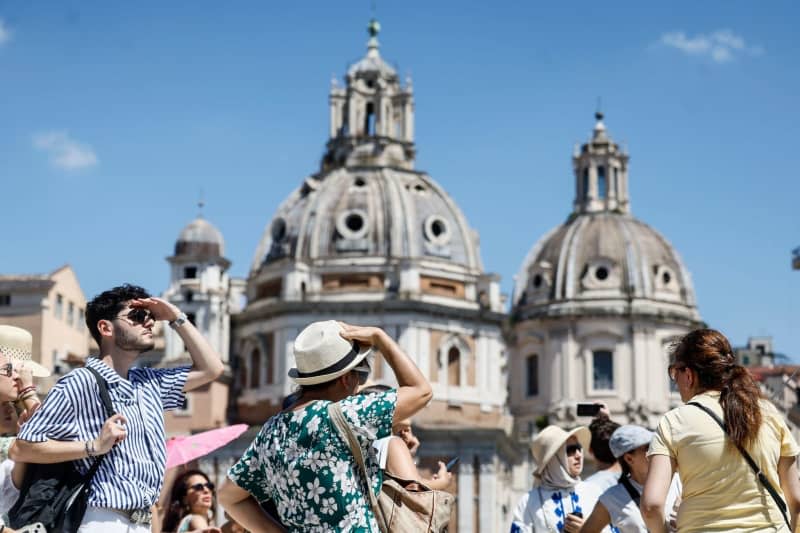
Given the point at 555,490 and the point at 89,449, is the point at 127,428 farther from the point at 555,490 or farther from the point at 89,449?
the point at 555,490

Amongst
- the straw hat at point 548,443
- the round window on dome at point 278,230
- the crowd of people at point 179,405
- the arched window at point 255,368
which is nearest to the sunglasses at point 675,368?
the crowd of people at point 179,405

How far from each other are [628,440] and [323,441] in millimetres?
2897

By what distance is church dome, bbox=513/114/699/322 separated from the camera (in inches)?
Answer: 2509

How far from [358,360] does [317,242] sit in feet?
166

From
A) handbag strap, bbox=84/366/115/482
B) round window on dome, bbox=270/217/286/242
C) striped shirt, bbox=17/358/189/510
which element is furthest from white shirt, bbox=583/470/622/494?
round window on dome, bbox=270/217/286/242

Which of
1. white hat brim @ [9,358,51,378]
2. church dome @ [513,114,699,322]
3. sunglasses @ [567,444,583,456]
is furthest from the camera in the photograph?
church dome @ [513,114,699,322]

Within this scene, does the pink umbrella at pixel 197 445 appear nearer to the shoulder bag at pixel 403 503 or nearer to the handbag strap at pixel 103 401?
the handbag strap at pixel 103 401

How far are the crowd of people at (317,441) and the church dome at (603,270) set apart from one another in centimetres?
5668

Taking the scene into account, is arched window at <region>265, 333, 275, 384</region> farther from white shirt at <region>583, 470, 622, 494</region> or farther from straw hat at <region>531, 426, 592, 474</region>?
Result: white shirt at <region>583, 470, 622, 494</region>

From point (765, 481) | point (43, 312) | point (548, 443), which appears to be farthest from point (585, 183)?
point (765, 481)

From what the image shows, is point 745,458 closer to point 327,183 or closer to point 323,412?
point 323,412

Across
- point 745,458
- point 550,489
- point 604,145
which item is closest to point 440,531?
point 745,458

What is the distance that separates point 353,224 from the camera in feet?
187

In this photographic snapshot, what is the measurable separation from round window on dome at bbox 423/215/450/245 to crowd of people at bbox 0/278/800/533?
50148 millimetres
